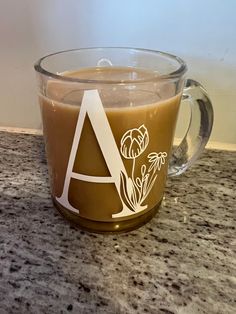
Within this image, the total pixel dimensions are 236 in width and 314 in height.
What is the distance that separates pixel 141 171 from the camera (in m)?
0.38

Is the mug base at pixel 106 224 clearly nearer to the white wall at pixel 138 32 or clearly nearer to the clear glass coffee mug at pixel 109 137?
the clear glass coffee mug at pixel 109 137

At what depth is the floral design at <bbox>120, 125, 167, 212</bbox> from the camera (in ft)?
1.18

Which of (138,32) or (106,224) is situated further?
(138,32)

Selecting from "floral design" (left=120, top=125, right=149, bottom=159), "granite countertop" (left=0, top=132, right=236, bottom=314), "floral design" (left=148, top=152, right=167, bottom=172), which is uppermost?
"floral design" (left=120, top=125, right=149, bottom=159)

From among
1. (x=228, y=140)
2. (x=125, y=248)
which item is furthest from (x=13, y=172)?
(x=228, y=140)

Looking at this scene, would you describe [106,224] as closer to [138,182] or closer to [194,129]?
[138,182]

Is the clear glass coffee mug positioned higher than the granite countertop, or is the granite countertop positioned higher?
the clear glass coffee mug

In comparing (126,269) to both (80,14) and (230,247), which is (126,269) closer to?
(230,247)

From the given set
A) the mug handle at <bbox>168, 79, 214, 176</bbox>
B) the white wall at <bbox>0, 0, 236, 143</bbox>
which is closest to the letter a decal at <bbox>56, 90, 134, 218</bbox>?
the mug handle at <bbox>168, 79, 214, 176</bbox>

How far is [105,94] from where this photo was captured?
35 cm

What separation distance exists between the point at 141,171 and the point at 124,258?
0.29 ft

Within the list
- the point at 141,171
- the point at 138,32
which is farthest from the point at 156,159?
the point at 138,32

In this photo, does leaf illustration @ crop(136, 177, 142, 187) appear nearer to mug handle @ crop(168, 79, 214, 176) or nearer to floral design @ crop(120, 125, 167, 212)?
floral design @ crop(120, 125, 167, 212)

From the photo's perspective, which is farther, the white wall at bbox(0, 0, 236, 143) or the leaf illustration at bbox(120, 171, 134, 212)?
the white wall at bbox(0, 0, 236, 143)
